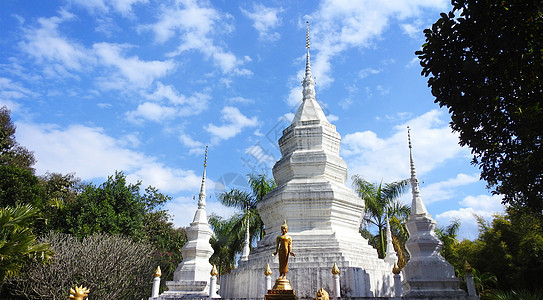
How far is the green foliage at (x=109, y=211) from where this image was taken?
2452 cm

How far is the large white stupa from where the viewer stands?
1191 centimetres

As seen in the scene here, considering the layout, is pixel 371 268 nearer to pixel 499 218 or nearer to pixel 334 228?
pixel 334 228

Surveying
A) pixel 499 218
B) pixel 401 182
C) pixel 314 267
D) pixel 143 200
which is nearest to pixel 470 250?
pixel 499 218

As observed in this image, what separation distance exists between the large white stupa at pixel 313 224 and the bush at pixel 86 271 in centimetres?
1017

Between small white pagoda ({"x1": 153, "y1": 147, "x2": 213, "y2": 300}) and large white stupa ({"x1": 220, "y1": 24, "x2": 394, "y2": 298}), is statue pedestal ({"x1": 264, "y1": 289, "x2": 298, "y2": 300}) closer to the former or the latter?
large white stupa ({"x1": 220, "y1": 24, "x2": 394, "y2": 298})

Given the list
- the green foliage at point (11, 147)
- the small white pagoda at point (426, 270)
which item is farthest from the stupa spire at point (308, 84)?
the green foliage at point (11, 147)

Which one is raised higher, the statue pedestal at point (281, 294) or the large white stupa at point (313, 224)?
the large white stupa at point (313, 224)

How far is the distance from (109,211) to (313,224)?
16.3m

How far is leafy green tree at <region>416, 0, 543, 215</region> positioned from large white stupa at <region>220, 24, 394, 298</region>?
4.82 m

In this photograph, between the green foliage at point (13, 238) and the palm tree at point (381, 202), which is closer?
the green foliage at point (13, 238)

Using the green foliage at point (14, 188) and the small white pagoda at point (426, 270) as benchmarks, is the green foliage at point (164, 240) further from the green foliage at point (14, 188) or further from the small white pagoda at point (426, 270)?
the small white pagoda at point (426, 270)

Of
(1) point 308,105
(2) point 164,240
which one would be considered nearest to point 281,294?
(1) point 308,105

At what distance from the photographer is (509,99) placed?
387 inches

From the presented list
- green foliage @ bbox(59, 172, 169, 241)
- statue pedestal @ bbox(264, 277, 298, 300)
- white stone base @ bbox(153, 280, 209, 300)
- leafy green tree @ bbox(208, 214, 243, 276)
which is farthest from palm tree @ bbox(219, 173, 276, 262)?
statue pedestal @ bbox(264, 277, 298, 300)
